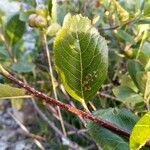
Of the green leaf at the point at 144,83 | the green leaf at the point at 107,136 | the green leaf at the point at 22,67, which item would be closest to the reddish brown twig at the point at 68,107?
the green leaf at the point at 107,136

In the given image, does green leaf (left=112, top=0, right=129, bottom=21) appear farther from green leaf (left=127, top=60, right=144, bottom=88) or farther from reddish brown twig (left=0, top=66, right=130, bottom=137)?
reddish brown twig (left=0, top=66, right=130, bottom=137)

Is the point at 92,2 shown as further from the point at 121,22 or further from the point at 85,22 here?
the point at 85,22

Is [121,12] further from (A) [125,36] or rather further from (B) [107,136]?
(B) [107,136]

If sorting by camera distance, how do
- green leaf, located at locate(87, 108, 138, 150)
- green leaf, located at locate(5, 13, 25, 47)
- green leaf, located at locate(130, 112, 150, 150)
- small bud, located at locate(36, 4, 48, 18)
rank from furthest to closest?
green leaf, located at locate(5, 13, 25, 47), small bud, located at locate(36, 4, 48, 18), green leaf, located at locate(87, 108, 138, 150), green leaf, located at locate(130, 112, 150, 150)

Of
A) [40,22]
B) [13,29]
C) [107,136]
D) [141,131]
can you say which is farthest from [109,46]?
[141,131]

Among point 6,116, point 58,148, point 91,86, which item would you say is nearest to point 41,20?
point 91,86

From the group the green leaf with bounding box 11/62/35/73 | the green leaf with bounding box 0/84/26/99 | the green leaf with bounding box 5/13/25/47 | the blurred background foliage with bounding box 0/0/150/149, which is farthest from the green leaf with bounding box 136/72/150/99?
the green leaf with bounding box 5/13/25/47
